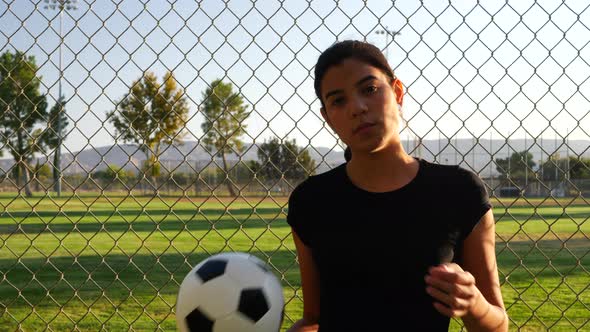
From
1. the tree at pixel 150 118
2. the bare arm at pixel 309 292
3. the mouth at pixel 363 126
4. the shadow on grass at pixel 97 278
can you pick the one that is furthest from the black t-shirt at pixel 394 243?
the shadow on grass at pixel 97 278

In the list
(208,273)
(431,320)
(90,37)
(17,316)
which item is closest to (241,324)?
(208,273)

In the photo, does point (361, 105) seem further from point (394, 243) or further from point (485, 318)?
point (485, 318)

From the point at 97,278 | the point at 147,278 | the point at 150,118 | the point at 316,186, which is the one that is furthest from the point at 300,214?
the point at 97,278

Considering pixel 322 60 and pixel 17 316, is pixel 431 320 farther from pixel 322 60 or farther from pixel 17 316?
pixel 17 316

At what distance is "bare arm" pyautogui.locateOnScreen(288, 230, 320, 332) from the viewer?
2258mm

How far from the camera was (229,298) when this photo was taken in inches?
83.4

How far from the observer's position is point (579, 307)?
556cm

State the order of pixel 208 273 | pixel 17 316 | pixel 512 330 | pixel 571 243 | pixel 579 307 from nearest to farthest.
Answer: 1. pixel 208 273
2. pixel 512 330
3. pixel 17 316
4. pixel 579 307
5. pixel 571 243

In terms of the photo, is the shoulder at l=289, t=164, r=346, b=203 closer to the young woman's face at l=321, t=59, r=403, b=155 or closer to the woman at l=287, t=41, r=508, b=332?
the woman at l=287, t=41, r=508, b=332

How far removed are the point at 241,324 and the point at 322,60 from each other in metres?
0.94

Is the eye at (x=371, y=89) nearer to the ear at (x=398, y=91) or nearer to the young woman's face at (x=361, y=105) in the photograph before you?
the young woman's face at (x=361, y=105)

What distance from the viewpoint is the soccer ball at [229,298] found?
2.09 m

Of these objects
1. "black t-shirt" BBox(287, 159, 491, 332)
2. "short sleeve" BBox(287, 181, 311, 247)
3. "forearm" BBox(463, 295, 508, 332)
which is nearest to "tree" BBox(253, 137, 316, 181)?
"short sleeve" BBox(287, 181, 311, 247)

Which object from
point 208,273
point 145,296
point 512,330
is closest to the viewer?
point 208,273
